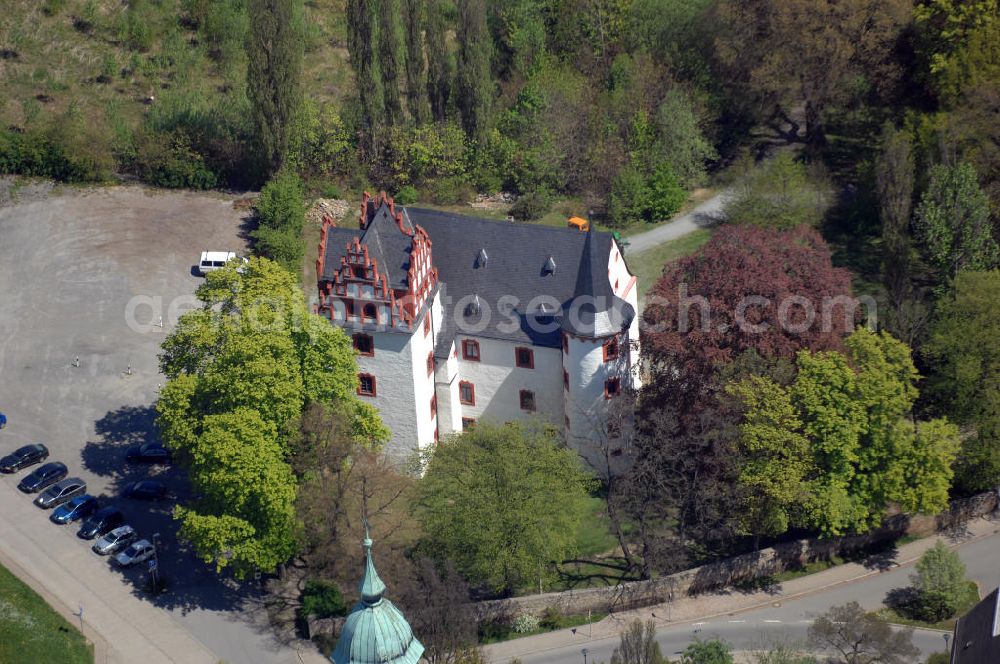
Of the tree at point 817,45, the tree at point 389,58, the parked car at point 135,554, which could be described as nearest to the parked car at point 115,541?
the parked car at point 135,554

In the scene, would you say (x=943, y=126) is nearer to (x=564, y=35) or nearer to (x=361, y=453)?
(x=564, y=35)

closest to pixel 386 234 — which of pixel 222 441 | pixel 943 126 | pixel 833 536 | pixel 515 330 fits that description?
pixel 515 330

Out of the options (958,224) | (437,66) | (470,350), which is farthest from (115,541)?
(958,224)

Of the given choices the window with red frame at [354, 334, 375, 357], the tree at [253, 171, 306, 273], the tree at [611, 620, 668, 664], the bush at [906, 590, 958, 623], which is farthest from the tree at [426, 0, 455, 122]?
the tree at [611, 620, 668, 664]

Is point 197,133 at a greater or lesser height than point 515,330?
greater

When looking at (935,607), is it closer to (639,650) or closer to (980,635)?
(980,635)
